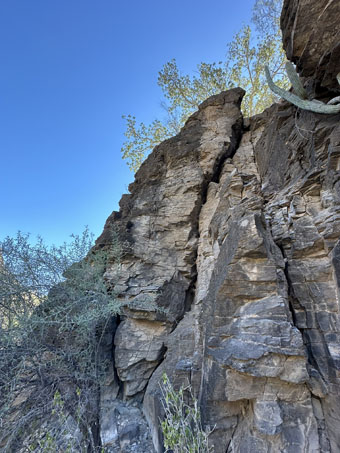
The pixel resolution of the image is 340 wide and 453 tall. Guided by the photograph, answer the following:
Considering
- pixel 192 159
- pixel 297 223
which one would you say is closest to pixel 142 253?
pixel 192 159

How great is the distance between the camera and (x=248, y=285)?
11.9ft

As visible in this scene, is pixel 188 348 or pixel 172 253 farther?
pixel 172 253

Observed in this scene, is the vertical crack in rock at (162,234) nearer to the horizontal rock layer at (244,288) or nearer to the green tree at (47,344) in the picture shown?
the horizontal rock layer at (244,288)

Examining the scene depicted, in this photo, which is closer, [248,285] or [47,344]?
[248,285]

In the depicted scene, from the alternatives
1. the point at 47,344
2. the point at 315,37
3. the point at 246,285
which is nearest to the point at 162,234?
the point at 246,285

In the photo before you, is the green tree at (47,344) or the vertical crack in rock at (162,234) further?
the vertical crack in rock at (162,234)

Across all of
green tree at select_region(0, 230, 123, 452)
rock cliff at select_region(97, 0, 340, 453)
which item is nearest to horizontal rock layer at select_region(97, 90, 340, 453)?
rock cliff at select_region(97, 0, 340, 453)

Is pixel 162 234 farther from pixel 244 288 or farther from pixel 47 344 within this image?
pixel 47 344

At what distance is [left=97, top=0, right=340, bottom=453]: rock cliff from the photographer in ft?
10.1

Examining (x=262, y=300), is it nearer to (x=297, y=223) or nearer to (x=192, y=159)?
(x=297, y=223)

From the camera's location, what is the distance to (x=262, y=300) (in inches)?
137

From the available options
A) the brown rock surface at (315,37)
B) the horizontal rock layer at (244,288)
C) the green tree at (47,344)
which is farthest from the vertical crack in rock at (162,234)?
the brown rock surface at (315,37)

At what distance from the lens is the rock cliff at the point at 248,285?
308 cm

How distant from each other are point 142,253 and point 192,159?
375 cm
